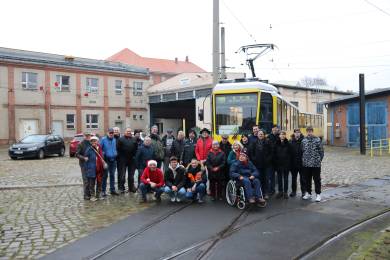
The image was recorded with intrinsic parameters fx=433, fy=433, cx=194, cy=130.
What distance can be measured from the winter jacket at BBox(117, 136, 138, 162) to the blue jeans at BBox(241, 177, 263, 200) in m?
3.45

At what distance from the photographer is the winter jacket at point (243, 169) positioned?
9453 mm

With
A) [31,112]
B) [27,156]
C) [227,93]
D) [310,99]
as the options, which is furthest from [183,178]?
[310,99]

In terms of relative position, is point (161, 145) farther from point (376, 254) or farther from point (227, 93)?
point (376, 254)

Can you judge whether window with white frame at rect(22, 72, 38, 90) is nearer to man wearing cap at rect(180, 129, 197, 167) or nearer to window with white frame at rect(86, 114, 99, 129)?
window with white frame at rect(86, 114, 99, 129)

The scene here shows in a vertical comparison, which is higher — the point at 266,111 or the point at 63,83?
the point at 63,83

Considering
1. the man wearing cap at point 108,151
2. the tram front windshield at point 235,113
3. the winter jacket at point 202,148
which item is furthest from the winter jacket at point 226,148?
the tram front windshield at point 235,113

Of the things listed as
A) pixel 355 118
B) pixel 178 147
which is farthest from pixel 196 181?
pixel 355 118

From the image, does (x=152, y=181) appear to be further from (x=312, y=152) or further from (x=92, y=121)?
(x=92, y=121)

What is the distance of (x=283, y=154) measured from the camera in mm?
10430

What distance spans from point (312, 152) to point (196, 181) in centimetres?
278

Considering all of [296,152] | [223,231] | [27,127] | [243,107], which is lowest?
[223,231]

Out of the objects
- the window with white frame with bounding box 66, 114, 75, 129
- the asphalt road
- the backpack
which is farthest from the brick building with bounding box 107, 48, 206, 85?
the asphalt road

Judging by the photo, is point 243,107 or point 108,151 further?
point 243,107

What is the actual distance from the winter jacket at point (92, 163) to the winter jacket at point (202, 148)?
2389 millimetres
